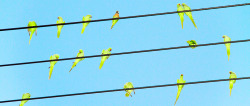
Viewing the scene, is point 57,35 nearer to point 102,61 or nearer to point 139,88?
point 102,61

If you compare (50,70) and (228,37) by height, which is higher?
(228,37)

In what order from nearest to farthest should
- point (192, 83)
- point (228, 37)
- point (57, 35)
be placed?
point (192, 83), point (57, 35), point (228, 37)

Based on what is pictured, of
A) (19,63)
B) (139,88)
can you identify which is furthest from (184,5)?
(19,63)

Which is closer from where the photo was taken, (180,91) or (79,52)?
(180,91)

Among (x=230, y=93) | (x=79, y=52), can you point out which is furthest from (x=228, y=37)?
(x=79, y=52)

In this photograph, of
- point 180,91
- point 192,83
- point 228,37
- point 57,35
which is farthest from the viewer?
point 228,37

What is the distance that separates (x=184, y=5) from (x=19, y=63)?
2318 mm

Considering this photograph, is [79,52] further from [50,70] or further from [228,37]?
[228,37]

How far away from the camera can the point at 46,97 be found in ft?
10.3

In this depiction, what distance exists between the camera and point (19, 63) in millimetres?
3197

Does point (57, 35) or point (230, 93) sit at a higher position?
point (57, 35)

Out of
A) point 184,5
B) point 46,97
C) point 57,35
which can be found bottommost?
point 46,97

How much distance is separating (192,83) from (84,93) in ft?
3.93

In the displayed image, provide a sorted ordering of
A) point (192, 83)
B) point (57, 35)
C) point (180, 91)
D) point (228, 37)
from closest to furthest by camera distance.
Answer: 1. point (192, 83)
2. point (180, 91)
3. point (57, 35)
4. point (228, 37)
